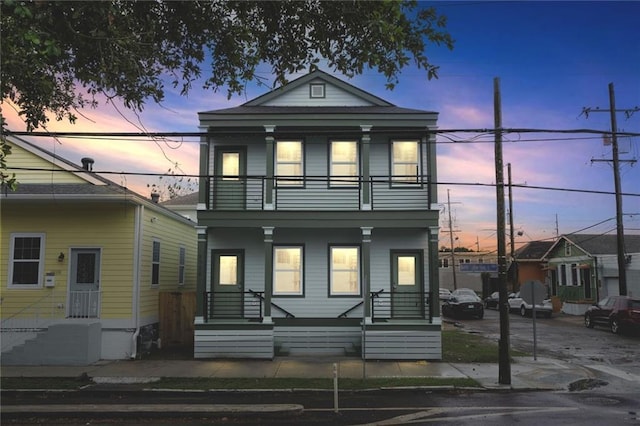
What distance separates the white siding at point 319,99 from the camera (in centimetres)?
1895

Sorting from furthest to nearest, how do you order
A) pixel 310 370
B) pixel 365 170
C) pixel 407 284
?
pixel 407 284
pixel 365 170
pixel 310 370

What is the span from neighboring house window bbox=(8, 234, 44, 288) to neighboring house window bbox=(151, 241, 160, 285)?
327 centimetres

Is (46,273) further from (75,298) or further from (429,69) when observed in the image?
(429,69)

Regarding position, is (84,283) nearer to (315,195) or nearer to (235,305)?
(235,305)

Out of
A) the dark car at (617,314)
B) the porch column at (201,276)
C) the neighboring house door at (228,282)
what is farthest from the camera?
the dark car at (617,314)

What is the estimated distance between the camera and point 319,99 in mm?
18953

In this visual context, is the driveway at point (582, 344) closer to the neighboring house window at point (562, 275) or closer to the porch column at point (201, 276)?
the neighboring house window at point (562, 275)

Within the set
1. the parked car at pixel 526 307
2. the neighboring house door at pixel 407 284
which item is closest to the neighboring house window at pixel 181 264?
the neighboring house door at pixel 407 284

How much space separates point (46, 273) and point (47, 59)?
10417mm

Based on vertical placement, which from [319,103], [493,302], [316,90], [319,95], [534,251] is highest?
[316,90]

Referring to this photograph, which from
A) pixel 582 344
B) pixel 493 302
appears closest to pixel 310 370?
pixel 582 344

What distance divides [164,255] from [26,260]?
4.36 meters

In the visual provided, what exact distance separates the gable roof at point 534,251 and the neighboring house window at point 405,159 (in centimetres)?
3368

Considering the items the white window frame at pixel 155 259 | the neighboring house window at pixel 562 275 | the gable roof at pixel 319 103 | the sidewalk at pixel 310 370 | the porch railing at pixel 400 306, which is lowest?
the sidewalk at pixel 310 370
